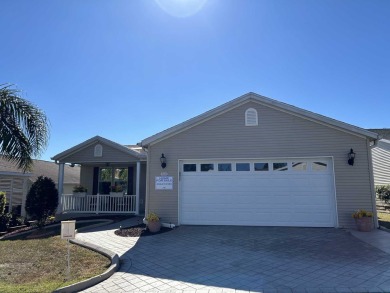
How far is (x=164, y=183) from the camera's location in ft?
37.8

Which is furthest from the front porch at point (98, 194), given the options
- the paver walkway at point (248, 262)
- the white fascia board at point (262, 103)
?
the paver walkway at point (248, 262)

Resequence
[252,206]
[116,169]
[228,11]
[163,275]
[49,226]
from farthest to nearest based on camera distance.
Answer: [116,169] → [49,226] → [252,206] → [228,11] → [163,275]

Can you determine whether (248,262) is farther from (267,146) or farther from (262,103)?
(262,103)

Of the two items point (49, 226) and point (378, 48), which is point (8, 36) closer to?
point (49, 226)

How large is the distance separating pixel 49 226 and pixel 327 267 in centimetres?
1141

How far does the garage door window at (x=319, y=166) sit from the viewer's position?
1064 centimetres

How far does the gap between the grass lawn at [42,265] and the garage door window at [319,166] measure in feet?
25.4

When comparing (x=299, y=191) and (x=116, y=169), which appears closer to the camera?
(x=299, y=191)

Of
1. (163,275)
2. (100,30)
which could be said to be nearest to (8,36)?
(100,30)

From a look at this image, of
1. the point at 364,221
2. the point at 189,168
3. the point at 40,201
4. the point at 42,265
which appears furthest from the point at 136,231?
the point at 364,221

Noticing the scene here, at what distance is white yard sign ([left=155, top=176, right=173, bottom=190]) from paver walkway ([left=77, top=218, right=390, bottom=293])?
2082 millimetres

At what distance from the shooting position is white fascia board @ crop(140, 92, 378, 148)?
33.9 feet

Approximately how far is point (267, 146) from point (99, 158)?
920 centimetres

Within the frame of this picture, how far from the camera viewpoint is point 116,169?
1805cm
